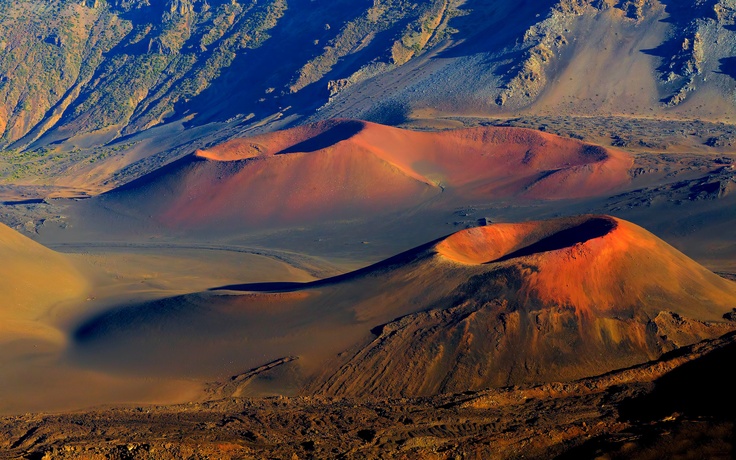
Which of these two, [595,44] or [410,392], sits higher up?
[595,44]

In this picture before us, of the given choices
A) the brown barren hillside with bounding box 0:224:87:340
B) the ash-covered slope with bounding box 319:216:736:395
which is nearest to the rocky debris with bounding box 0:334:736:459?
the ash-covered slope with bounding box 319:216:736:395

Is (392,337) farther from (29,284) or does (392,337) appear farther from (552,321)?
(29,284)

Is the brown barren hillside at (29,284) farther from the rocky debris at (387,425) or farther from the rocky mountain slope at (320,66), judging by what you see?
the rocky mountain slope at (320,66)

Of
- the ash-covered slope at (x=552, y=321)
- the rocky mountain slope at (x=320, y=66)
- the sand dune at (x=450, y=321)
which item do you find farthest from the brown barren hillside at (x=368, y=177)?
the ash-covered slope at (x=552, y=321)

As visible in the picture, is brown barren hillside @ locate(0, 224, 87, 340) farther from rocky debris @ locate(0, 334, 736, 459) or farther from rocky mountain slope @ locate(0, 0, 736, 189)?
rocky mountain slope @ locate(0, 0, 736, 189)

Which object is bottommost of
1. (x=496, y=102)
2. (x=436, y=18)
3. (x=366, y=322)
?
(x=366, y=322)

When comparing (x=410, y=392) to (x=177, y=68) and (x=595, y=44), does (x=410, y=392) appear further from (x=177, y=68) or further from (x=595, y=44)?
(x=177, y=68)

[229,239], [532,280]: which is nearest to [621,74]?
[229,239]

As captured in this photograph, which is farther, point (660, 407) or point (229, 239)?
point (229, 239)
